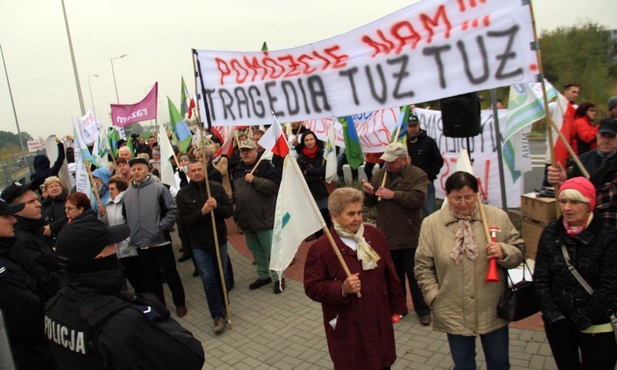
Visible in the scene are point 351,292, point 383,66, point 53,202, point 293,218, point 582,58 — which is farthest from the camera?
point 582,58

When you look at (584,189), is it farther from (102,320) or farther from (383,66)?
(102,320)

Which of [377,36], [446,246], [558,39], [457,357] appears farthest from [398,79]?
[558,39]

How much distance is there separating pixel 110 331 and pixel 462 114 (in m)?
3.41

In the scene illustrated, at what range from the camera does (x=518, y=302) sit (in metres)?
2.96

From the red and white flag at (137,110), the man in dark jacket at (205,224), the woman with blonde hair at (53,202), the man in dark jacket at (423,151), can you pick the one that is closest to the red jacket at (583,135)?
the man in dark jacket at (423,151)

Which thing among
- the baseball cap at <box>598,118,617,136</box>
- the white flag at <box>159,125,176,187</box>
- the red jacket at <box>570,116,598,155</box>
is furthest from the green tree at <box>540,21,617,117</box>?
the white flag at <box>159,125,176,187</box>

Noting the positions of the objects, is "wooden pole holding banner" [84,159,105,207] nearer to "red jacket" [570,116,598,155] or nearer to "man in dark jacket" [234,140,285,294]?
"man in dark jacket" [234,140,285,294]

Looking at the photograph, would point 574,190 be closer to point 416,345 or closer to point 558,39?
point 416,345

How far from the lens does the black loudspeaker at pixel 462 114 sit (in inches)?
160

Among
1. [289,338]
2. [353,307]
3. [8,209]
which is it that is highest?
[8,209]

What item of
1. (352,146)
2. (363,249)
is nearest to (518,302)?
(363,249)

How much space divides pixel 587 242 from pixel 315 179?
449cm

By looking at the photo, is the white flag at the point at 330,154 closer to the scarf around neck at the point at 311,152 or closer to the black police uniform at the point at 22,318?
the scarf around neck at the point at 311,152

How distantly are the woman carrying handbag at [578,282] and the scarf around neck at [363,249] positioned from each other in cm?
107
